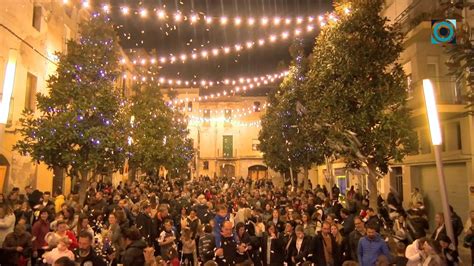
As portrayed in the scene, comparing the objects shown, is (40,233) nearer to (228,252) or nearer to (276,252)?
(228,252)

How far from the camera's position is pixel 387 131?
13594 millimetres

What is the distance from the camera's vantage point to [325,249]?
8.70 metres

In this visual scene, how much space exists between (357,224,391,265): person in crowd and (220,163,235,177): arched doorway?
165 ft

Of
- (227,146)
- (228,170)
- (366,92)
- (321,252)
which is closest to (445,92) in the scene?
(366,92)

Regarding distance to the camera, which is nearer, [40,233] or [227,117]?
[40,233]

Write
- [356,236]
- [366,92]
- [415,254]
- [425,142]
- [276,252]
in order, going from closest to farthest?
1. [415,254]
2. [356,236]
3. [276,252]
4. [366,92]
5. [425,142]

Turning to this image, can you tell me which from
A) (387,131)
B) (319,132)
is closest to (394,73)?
(387,131)

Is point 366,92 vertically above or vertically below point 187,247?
above

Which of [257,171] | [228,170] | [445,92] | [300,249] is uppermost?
[445,92]

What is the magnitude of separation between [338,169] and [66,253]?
25.5 m

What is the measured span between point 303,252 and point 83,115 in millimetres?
10646

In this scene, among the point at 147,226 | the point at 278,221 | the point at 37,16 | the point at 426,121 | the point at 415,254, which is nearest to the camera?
the point at 415,254

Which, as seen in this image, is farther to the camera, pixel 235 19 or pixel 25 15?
pixel 25 15

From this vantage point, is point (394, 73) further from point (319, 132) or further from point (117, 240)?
point (117, 240)
